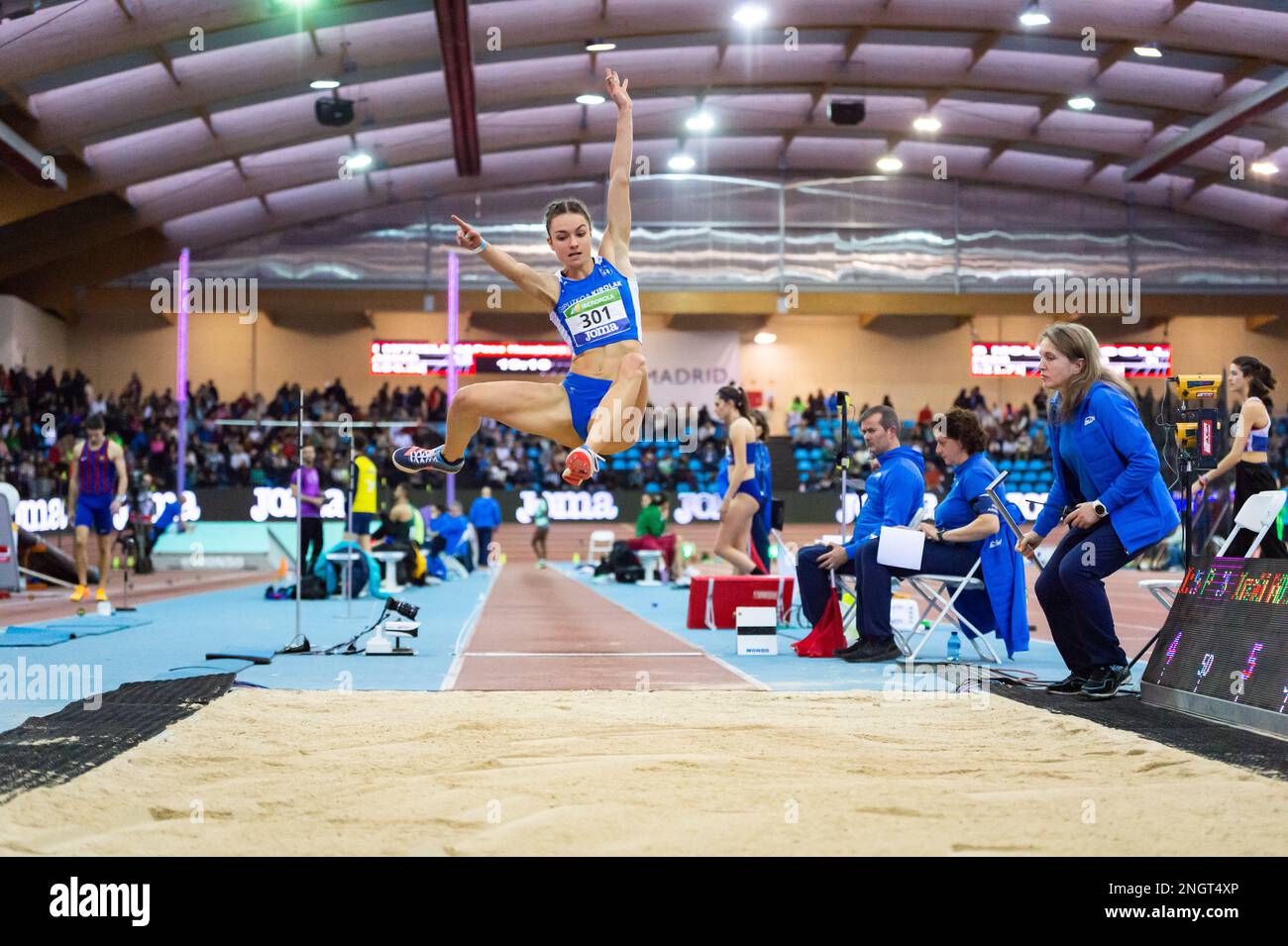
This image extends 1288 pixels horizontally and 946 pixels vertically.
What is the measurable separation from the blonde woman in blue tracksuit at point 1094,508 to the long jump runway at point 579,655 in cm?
152

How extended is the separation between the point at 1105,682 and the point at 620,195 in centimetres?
313

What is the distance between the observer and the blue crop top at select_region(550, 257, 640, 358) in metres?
5.61

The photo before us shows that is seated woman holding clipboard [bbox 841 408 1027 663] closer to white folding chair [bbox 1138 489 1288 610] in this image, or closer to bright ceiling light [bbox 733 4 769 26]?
white folding chair [bbox 1138 489 1288 610]

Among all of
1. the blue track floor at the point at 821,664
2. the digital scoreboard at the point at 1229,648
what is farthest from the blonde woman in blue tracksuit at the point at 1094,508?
the blue track floor at the point at 821,664

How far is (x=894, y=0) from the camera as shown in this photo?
21.1m

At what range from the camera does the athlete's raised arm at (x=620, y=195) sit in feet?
18.4

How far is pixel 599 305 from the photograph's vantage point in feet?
18.5

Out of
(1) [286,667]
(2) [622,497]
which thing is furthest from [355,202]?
(1) [286,667]

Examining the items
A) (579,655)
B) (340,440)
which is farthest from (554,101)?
(579,655)

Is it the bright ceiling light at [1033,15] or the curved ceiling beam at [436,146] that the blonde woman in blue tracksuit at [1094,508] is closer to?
the bright ceiling light at [1033,15]

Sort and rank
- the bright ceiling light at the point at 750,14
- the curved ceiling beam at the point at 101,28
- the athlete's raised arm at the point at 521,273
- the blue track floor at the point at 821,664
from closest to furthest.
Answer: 1. the athlete's raised arm at the point at 521,273
2. the blue track floor at the point at 821,664
3. the curved ceiling beam at the point at 101,28
4. the bright ceiling light at the point at 750,14

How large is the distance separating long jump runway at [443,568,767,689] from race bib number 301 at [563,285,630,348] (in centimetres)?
178

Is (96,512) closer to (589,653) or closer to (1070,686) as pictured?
(589,653)
